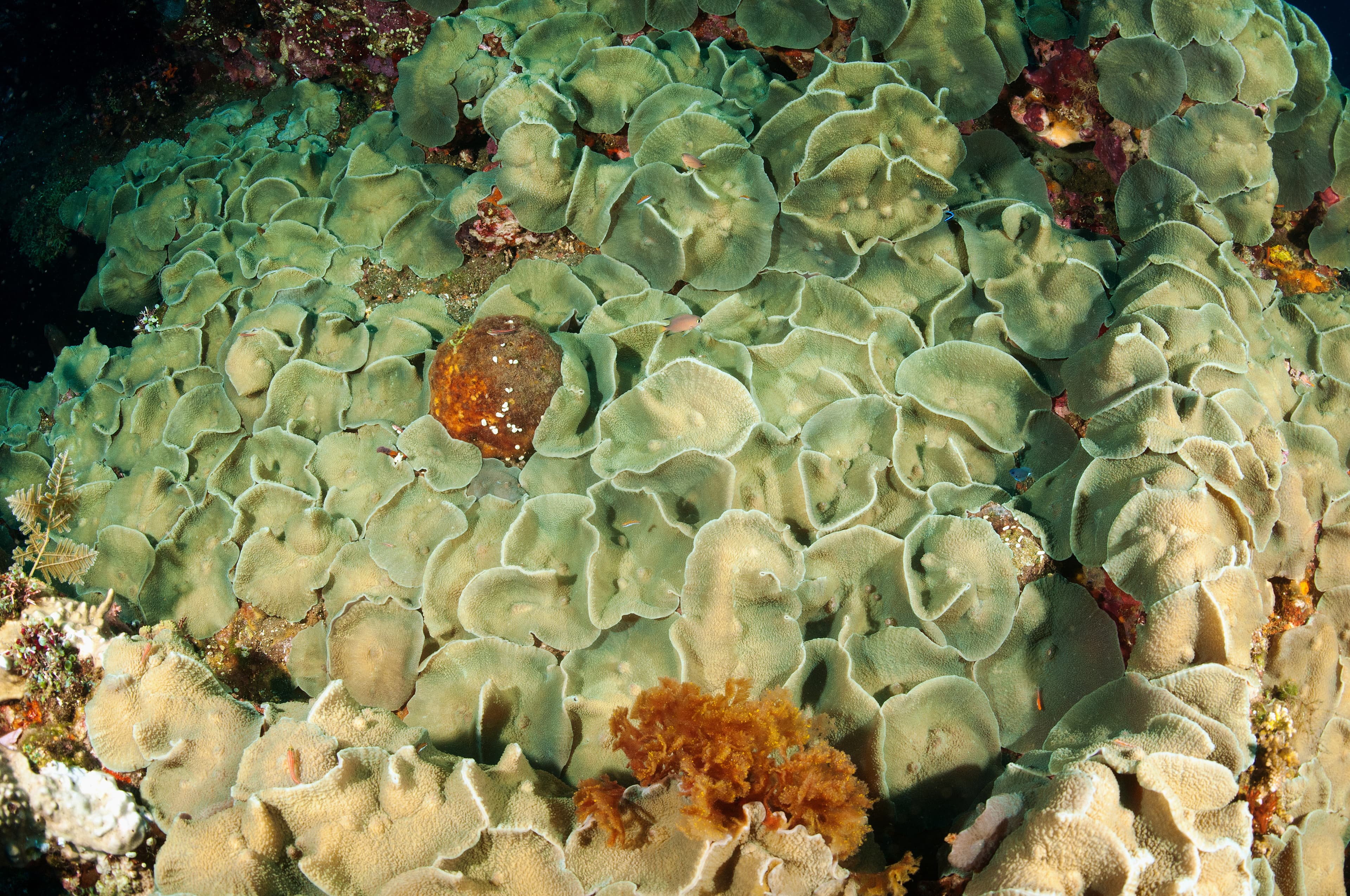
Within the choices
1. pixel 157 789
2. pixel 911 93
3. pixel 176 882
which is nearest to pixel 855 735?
pixel 176 882

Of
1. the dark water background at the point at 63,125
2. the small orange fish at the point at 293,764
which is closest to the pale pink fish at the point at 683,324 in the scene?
the small orange fish at the point at 293,764

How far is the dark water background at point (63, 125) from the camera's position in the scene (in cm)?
657

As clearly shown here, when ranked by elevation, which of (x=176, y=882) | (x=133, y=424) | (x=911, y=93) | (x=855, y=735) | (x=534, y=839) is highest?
(x=911, y=93)

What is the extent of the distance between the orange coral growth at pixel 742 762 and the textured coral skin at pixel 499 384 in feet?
4.32

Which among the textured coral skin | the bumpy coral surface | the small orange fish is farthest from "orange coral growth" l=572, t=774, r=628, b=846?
the textured coral skin

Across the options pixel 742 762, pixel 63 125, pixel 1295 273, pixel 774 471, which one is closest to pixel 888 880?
pixel 742 762

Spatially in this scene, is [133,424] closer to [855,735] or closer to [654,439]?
[654,439]

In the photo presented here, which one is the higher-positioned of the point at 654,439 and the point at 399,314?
the point at 399,314

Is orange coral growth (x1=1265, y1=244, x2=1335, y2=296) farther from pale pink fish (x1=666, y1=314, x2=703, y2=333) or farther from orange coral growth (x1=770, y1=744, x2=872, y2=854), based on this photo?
orange coral growth (x1=770, y1=744, x2=872, y2=854)

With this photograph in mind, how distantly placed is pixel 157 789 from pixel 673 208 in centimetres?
320

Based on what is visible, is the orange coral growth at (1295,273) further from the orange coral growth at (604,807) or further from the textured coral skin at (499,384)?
the orange coral growth at (604,807)

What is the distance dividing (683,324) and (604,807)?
2068 mm

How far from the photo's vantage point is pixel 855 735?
8.71 ft

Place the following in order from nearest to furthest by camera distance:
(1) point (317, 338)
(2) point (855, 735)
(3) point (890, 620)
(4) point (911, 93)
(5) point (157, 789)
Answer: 1. (5) point (157, 789)
2. (2) point (855, 735)
3. (3) point (890, 620)
4. (4) point (911, 93)
5. (1) point (317, 338)
